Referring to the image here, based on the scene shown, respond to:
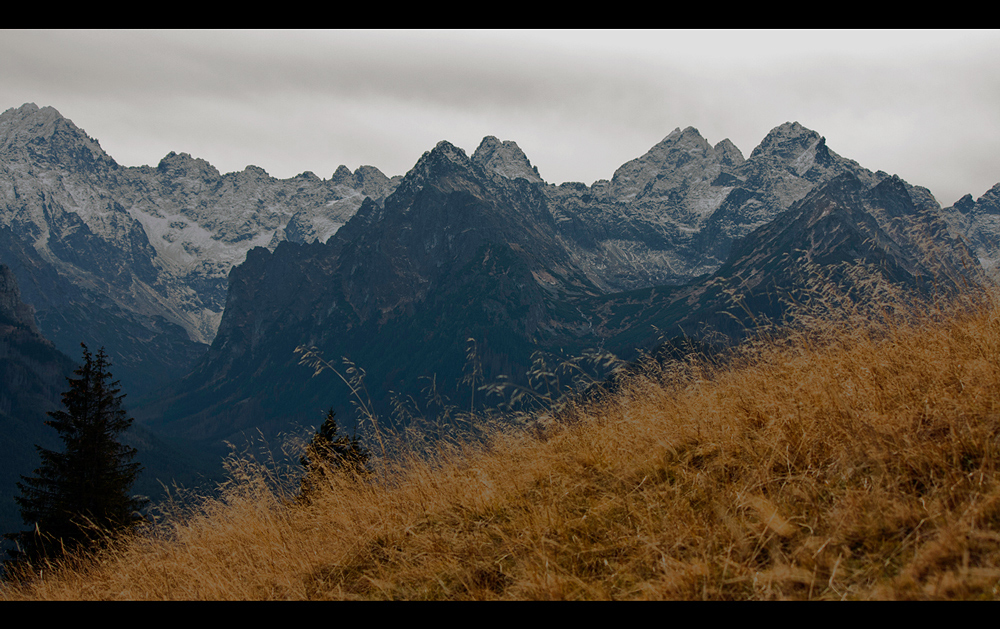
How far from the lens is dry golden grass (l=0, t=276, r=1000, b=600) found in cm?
338

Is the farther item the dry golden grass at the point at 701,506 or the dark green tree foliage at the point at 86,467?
the dark green tree foliage at the point at 86,467

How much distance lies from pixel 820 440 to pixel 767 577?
5.43 ft

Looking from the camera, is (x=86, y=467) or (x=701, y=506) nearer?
(x=701, y=506)

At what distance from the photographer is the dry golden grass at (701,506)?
11.1 feet

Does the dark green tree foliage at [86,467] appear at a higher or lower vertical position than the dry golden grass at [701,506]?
lower

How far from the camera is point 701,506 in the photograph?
4.33 m

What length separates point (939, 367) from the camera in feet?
15.3

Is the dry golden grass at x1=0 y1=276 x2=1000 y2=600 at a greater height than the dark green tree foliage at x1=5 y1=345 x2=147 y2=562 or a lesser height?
greater

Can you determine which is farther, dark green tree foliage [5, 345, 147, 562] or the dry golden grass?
dark green tree foliage [5, 345, 147, 562]

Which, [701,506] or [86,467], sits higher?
[701,506]
